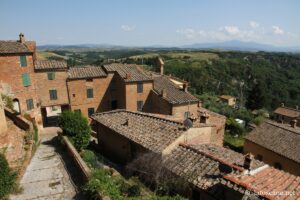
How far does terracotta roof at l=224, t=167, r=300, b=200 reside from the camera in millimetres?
8867

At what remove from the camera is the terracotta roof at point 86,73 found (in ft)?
103

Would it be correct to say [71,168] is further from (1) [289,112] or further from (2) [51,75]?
(1) [289,112]

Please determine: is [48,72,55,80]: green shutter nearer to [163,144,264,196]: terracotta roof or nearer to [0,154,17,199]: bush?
[0,154,17,199]: bush

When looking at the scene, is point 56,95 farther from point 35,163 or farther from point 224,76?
A: point 224,76

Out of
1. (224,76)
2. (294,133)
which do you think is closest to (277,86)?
(224,76)

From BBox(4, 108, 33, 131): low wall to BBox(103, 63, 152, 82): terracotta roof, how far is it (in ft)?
42.6

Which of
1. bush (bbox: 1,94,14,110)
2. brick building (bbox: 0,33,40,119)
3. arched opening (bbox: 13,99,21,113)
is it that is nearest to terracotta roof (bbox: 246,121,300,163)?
brick building (bbox: 0,33,40,119)

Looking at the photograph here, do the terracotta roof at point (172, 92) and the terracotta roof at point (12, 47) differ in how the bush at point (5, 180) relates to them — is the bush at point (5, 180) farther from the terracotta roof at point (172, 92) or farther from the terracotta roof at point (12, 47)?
the terracotta roof at point (172, 92)

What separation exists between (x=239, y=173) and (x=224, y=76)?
114 metres

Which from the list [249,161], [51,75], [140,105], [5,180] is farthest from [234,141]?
[5,180]

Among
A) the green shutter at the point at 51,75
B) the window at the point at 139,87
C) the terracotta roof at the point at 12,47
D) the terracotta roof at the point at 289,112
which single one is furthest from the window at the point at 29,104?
the terracotta roof at the point at 289,112

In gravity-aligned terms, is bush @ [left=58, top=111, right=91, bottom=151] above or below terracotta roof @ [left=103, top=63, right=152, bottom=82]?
below

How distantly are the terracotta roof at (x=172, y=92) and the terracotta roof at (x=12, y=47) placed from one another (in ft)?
54.1

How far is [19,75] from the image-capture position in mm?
27094
